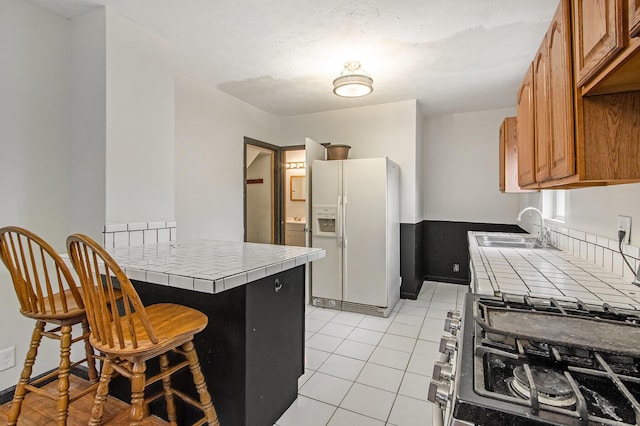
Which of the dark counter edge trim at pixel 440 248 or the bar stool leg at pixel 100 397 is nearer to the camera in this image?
the bar stool leg at pixel 100 397

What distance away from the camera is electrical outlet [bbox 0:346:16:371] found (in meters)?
1.89

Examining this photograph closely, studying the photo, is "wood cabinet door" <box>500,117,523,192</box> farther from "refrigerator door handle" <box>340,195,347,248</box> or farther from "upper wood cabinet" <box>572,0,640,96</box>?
"upper wood cabinet" <box>572,0,640,96</box>

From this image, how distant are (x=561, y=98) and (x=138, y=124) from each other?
2505 millimetres

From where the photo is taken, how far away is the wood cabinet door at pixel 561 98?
1.11 metres

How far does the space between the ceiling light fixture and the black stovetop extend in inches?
86.5

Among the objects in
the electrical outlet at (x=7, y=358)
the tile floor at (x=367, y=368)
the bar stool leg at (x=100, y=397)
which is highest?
the bar stool leg at (x=100, y=397)

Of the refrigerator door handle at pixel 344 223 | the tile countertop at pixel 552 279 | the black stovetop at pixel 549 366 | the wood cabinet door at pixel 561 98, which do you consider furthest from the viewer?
the refrigerator door handle at pixel 344 223

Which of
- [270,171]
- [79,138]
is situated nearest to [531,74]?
[79,138]

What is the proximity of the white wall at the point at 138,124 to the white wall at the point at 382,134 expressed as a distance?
88.5 inches

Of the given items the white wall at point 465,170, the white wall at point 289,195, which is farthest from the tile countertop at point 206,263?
the white wall at point 289,195

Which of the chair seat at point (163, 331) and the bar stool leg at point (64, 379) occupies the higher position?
the chair seat at point (163, 331)

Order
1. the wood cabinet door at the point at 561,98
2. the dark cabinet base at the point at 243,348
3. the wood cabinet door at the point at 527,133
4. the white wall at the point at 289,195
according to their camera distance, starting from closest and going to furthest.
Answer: the wood cabinet door at the point at 561,98, the dark cabinet base at the point at 243,348, the wood cabinet door at the point at 527,133, the white wall at the point at 289,195

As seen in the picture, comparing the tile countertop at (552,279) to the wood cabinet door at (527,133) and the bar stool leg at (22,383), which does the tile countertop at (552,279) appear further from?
the bar stool leg at (22,383)

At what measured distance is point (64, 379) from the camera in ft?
4.61
